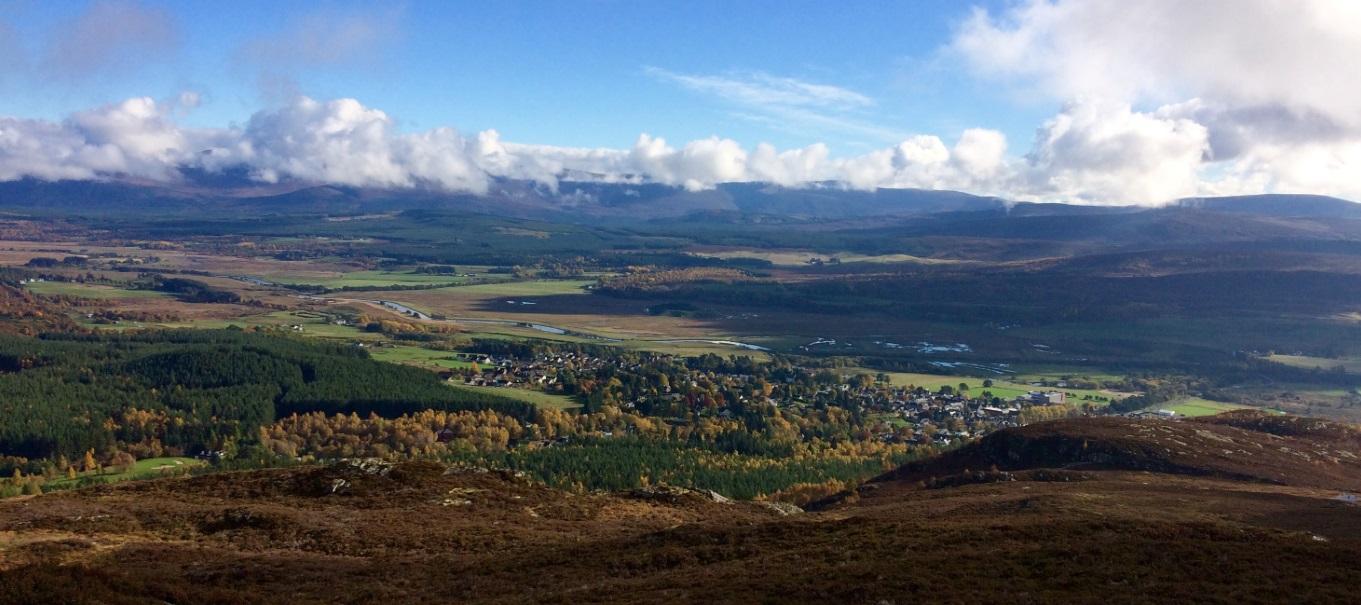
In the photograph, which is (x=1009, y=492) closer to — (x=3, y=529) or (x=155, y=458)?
(x=3, y=529)

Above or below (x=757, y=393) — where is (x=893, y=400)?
above

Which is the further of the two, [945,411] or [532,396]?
[532,396]

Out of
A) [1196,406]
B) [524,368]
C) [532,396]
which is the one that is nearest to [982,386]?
[1196,406]

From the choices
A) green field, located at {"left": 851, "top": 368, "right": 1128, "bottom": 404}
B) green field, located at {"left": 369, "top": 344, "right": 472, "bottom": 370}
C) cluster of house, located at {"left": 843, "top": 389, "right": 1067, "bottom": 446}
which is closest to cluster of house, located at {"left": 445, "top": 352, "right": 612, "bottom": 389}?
green field, located at {"left": 369, "top": 344, "right": 472, "bottom": 370}

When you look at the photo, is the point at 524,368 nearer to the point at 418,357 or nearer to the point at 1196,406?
the point at 418,357

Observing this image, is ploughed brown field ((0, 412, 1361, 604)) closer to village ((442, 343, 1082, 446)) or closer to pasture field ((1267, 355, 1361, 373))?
village ((442, 343, 1082, 446))

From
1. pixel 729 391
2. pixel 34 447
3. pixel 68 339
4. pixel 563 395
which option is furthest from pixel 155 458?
pixel 68 339

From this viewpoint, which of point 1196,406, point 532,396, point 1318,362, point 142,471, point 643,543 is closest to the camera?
point 643,543
